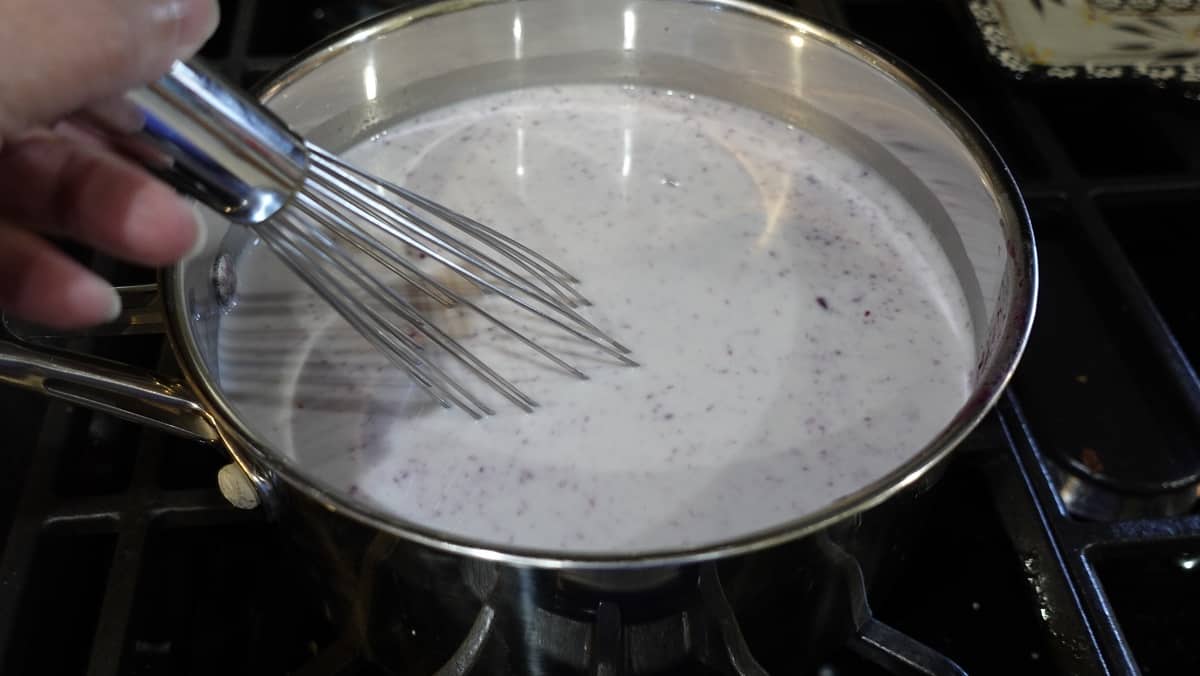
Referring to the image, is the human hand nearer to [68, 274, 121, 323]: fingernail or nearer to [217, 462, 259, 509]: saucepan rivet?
[68, 274, 121, 323]: fingernail

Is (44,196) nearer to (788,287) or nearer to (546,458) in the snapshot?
(546,458)

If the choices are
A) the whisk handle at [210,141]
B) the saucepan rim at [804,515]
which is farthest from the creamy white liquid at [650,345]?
the whisk handle at [210,141]

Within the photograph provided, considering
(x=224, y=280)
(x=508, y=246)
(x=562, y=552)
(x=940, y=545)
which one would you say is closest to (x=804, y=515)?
(x=562, y=552)

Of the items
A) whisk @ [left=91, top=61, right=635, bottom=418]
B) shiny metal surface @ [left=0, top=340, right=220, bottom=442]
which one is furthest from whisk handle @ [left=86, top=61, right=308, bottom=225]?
shiny metal surface @ [left=0, top=340, right=220, bottom=442]

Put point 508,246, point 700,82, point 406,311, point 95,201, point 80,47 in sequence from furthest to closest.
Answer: point 700,82 < point 508,246 < point 406,311 < point 95,201 < point 80,47

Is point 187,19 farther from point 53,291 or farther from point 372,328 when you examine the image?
point 372,328
